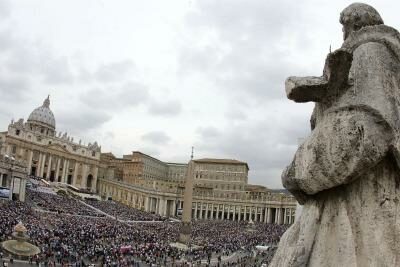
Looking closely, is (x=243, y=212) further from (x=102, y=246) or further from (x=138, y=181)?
(x=102, y=246)

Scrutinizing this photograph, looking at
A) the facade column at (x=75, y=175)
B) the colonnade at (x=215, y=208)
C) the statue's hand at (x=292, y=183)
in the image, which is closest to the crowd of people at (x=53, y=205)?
the colonnade at (x=215, y=208)

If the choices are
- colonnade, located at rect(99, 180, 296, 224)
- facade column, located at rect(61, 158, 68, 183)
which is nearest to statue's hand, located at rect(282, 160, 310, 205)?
colonnade, located at rect(99, 180, 296, 224)

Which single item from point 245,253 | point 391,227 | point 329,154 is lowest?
point 245,253

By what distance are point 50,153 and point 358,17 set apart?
115m

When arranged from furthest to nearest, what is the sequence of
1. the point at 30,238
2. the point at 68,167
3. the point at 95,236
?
the point at 68,167 < the point at 95,236 < the point at 30,238

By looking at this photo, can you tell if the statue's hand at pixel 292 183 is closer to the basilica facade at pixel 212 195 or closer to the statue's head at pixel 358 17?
the statue's head at pixel 358 17

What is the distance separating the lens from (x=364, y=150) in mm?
2551

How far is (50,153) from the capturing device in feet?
368

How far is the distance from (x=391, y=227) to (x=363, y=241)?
162 mm

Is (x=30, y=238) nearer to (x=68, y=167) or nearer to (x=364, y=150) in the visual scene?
(x=364, y=150)

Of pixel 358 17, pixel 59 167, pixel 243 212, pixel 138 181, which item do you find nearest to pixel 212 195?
pixel 243 212

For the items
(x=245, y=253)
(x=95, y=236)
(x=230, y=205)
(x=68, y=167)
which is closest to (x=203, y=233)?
(x=245, y=253)

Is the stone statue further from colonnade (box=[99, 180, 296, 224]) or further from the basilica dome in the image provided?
the basilica dome

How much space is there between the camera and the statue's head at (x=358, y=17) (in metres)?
3.15
